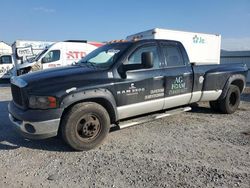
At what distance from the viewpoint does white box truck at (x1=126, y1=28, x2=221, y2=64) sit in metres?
13.6

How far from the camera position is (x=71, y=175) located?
3748 mm

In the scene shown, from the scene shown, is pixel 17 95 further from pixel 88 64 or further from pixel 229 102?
pixel 229 102

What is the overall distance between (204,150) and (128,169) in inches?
58.4

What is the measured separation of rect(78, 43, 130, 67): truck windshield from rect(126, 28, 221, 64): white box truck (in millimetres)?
7757

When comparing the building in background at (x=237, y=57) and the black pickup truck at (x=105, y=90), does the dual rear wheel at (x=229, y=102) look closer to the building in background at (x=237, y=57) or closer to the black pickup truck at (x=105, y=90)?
the black pickup truck at (x=105, y=90)

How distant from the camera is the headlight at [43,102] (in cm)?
417

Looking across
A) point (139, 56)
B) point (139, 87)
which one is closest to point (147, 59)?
point (139, 56)

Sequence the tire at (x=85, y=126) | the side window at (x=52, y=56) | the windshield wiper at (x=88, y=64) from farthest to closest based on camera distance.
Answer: the side window at (x=52, y=56) < the windshield wiper at (x=88, y=64) < the tire at (x=85, y=126)

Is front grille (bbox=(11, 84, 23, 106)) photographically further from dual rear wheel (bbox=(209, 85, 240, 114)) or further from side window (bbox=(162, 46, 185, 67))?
dual rear wheel (bbox=(209, 85, 240, 114))

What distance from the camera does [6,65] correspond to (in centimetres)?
2012

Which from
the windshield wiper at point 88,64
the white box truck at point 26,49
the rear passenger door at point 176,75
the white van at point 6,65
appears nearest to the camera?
the windshield wiper at point 88,64

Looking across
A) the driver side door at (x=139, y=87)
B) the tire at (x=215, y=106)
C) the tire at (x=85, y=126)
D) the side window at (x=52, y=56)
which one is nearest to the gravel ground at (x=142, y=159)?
the tire at (x=85, y=126)

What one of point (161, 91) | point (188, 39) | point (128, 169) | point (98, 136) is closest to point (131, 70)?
point (161, 91)

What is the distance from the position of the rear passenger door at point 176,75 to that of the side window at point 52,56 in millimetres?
10650
